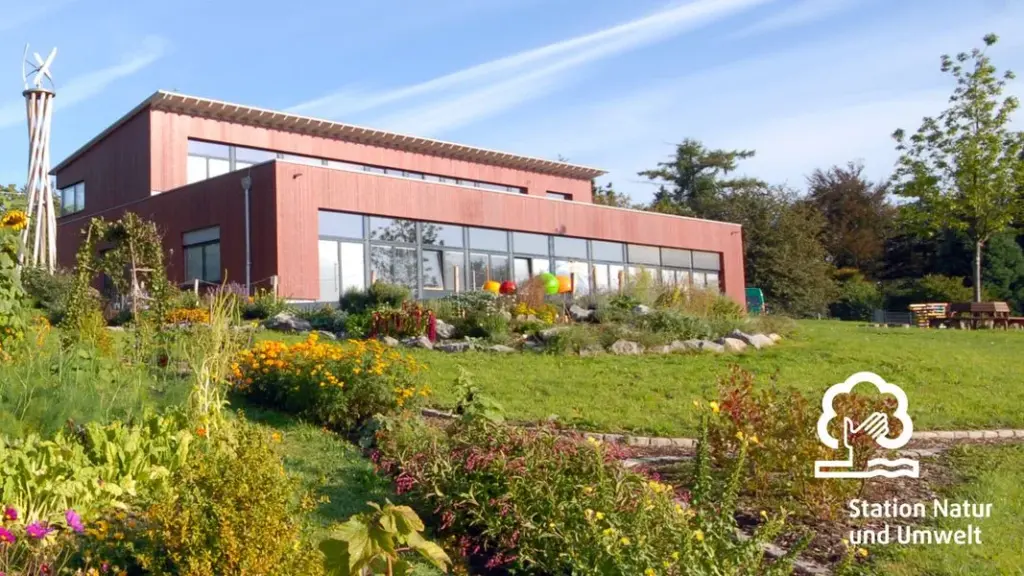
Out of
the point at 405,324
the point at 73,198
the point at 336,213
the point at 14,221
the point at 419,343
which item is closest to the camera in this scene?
the point at 14,221

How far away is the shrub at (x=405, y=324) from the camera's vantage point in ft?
45.6

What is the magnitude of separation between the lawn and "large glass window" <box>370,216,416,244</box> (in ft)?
32.9

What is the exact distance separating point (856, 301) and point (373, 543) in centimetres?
3498

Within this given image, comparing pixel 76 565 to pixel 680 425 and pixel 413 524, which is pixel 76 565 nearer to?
pixel 413 524

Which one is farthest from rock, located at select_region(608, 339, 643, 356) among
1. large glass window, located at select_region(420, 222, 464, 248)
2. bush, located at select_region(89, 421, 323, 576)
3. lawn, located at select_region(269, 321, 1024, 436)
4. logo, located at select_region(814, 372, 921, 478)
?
large glass window, located at select_region(420, 222, 464, 248)

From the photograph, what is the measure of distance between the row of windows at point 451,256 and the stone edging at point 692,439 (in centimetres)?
1286

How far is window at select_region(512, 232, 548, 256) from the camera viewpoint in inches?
986

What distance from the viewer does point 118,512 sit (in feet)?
14.4

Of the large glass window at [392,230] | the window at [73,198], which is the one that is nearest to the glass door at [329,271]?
the large glass window at [392,230]

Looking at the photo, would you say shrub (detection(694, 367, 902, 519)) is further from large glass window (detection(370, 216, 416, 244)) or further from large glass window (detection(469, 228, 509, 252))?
large glass window (detection(469, 228, 509, 252))

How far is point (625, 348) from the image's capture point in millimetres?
13328

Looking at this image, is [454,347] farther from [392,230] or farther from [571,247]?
[571,247]

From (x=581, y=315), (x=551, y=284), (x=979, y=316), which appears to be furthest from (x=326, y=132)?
(x=979, y=316)

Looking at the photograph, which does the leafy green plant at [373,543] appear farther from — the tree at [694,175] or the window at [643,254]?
the tree at [694,175]
